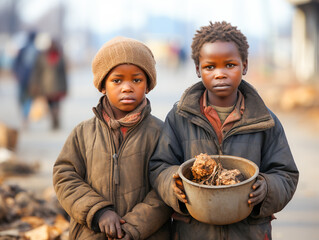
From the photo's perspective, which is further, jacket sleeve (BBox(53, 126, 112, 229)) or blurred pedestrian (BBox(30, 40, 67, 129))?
blurred pedestrian (BBox(30, 40, 67, 129))

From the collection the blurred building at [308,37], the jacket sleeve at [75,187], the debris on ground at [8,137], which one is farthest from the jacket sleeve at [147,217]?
→ the blurred building at [308,37]

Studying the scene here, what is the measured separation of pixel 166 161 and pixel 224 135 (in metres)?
0.35

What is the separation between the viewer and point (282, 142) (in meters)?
2.55

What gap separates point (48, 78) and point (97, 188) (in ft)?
24.5

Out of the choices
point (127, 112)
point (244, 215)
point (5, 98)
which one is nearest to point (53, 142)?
point (127, 112)

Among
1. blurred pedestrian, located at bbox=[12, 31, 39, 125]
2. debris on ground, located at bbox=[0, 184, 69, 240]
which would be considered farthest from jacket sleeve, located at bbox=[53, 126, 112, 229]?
blurred pedestrian, located at bbox=[12, 31, 39, 125]

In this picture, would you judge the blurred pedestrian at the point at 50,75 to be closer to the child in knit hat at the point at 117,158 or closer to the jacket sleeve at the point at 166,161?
the child in knit hat at the point at 117,158

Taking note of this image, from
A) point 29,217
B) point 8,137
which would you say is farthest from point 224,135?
point 8,137

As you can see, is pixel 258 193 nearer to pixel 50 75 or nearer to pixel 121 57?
pixel 121 57

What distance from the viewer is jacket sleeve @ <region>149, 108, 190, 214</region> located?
96.5 inches

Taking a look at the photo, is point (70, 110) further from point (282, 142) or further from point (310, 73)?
point (282, 142)

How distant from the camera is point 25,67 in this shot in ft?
32.0

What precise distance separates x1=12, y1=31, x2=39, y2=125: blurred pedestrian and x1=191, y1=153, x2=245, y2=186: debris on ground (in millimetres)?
8013

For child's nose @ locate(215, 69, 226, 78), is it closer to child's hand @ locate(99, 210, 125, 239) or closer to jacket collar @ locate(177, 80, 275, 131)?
jacket collar @ locate(177, 80, 275, 131)
